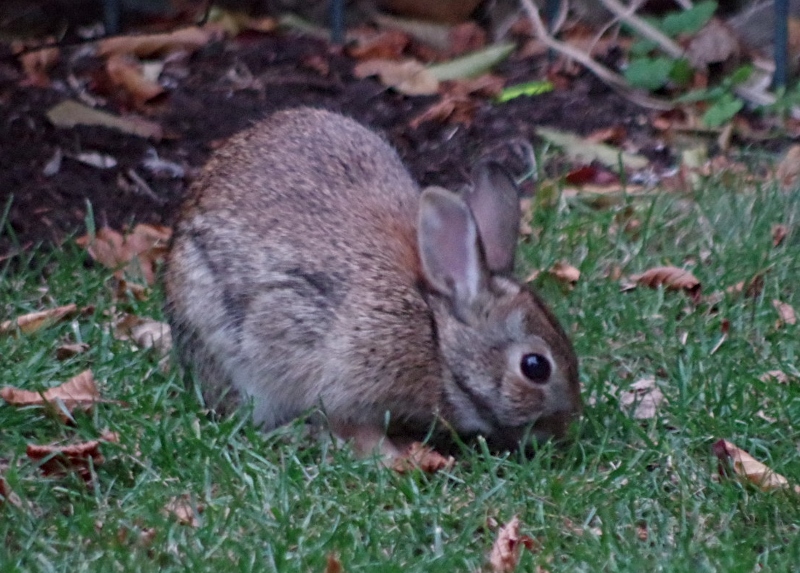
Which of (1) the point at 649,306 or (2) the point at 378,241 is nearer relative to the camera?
(2) the point at 378,241

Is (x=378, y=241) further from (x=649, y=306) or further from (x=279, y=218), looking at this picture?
(x=649, y=306)

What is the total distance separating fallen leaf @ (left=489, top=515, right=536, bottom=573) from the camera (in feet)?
11.5

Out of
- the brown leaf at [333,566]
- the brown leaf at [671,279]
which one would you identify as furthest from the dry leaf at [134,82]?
the brown leaf at [333,566]

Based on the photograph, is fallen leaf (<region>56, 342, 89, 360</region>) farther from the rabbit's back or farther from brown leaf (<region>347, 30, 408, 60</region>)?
brown leaf (<region>347, 30, 408, 60</region>)

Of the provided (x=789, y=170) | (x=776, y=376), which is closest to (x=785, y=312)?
(x=776, y=376)

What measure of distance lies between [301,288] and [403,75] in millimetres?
4013

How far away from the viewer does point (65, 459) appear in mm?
4027

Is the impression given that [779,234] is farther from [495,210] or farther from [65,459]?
[65,459]

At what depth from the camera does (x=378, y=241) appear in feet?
15.0

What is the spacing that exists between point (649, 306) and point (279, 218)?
1628mm

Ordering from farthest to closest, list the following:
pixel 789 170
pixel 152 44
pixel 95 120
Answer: pixel 152 44, pixel 95 120, pixel 789 170

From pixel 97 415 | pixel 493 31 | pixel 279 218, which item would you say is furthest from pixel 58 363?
pixel 493 31

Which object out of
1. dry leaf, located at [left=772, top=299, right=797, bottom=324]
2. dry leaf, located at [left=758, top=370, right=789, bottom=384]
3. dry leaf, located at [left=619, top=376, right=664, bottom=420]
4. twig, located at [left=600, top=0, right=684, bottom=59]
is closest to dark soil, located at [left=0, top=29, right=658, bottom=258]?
twig, located at [left=600, top=0, right=684, bottom=59]

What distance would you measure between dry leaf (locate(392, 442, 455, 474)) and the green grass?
5cm
